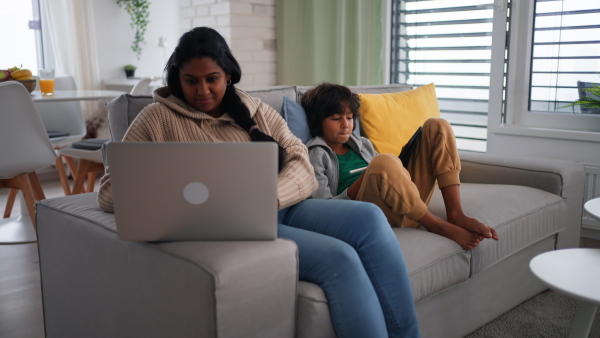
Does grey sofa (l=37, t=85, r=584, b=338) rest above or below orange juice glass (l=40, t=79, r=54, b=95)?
below

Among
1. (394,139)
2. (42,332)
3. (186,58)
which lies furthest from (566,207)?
(42,332)

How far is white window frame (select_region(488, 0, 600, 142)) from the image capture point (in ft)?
9.64

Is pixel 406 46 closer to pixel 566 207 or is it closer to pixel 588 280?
pixel 566 207

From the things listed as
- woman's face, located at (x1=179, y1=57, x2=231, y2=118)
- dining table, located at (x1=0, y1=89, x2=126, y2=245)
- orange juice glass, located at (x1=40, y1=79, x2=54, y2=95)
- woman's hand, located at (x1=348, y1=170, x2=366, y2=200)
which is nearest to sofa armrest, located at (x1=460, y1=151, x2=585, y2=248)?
woman's hand, located at (x1=348, y1=170, x2=366, y2=200)

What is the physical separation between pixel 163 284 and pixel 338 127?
87cm

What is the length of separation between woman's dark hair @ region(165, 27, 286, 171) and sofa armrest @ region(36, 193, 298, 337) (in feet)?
1.38

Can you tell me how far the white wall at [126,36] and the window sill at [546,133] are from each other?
285 cm

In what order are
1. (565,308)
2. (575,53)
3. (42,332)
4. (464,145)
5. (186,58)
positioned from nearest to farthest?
(186,58)
(42,332)
(565,308)
(575,53)
(464,145)

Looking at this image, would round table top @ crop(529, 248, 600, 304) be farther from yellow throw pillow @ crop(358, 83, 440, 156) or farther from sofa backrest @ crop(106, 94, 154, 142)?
sofa backrest @ crop(106, 94, 154, 142)

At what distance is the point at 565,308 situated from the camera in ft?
6.61

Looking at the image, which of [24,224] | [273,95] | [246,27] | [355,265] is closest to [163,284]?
[355,265]

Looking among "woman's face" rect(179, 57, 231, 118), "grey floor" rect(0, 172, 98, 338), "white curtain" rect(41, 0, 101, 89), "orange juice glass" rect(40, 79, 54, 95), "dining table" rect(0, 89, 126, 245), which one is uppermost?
"white curtain" rect(41, 0, 101, 89)

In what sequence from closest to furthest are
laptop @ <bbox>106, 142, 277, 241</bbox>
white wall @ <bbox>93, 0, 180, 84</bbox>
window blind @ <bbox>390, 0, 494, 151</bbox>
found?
laptop @ <bbox>106, 142, 277, 241</bbox>, window blind @ <bbox>390, 0, 494, 151</bbox>, white wall @ <bbox>93, 0, 180, 84</bbox>

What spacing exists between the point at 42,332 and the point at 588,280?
1.61 m
